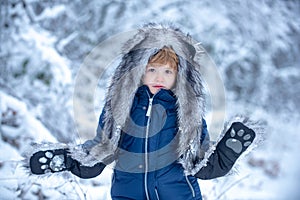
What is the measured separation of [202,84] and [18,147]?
1679mm

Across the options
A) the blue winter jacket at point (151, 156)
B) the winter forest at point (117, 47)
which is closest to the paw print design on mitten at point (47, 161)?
the blue winter jacket at point (151, 156)

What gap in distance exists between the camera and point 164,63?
1505 mm

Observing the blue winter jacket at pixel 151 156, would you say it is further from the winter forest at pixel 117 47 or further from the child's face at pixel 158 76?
the winter forest at pixel 117 47

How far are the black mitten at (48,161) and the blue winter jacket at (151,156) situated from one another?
0.18 m

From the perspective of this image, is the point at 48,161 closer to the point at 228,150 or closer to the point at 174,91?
the point at 174,91

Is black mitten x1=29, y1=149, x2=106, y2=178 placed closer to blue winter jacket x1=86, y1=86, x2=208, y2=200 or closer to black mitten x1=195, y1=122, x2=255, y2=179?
blue winter jacket x1=86, y1=86, x2=208, y2=200

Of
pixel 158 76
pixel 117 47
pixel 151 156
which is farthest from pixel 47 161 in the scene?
pixel 117 47

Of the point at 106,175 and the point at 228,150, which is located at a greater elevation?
the point at 106,175

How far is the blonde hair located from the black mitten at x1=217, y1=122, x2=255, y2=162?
0.93 feet

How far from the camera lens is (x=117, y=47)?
3295 millimetres

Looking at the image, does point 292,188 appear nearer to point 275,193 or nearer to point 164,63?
point 275,193

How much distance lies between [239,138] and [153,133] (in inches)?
10.6

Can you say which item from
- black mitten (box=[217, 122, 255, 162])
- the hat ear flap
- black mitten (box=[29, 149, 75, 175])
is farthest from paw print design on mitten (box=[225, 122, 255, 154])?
black mitten (box=[29, 149, 75, 175])

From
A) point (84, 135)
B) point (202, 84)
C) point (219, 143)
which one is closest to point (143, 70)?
point (202, 84)
